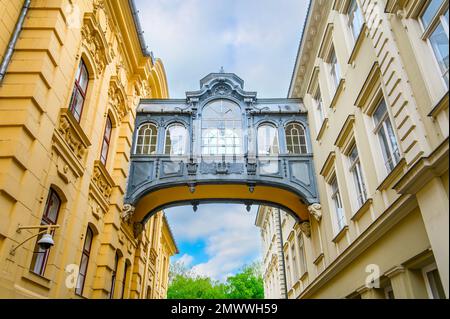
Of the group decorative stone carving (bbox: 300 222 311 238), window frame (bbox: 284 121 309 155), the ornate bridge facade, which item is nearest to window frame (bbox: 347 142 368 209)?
the ornate bridge facade

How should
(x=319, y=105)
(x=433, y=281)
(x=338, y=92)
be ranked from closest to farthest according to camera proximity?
(x=433, y=281)
(x=338, y=92)
(x=319, y=105)

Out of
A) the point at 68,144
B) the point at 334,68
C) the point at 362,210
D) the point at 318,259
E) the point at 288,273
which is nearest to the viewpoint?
the point at 362,210

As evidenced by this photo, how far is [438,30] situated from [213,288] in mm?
44672

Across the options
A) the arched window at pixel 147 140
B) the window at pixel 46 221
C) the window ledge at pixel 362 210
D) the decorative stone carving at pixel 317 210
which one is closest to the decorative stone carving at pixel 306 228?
the decorative stone carving at pixel 317 210

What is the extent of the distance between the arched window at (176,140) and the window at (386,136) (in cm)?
775

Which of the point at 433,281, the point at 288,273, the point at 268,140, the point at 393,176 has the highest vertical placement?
the point at 268,140

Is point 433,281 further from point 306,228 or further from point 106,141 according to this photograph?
point 106,141

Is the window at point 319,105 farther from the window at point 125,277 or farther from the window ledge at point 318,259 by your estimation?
the window at point 125,277

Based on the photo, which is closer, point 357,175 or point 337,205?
point 357,175

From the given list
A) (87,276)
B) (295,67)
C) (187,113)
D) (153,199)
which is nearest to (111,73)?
(187,113)

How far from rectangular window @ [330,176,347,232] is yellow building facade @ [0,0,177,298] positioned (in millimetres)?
7095

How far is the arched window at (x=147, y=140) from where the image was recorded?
47.4 feet

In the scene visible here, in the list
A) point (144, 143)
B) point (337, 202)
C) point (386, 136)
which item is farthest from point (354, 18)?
point (144, 143)

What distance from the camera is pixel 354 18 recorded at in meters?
10.0
